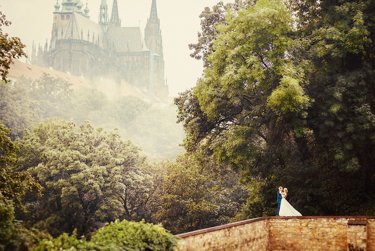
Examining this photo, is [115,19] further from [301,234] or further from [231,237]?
[231,237]

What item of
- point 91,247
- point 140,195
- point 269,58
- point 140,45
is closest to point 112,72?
point 140,45

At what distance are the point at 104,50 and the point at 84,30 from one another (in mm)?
11571

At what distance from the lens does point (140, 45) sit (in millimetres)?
146125

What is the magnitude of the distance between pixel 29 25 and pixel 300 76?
133 m

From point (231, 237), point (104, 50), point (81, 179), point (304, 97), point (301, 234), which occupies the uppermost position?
point (104, 50)

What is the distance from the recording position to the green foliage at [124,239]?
5.02 meters

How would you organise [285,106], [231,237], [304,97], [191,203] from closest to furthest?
[231,237], [304,97], [285,106], [191,203]

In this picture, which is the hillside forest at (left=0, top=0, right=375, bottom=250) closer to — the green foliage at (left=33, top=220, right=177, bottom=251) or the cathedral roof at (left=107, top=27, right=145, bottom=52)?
the green foliage at (left=33, top=220, right=177, bottom=251)

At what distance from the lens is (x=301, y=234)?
10609 mm

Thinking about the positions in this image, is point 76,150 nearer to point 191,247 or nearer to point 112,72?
point 191,247

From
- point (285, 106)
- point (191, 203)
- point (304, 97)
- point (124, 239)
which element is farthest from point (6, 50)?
point (191, 203)

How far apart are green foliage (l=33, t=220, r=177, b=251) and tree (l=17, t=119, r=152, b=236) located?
61.5ft

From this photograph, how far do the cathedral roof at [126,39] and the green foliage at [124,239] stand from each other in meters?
142

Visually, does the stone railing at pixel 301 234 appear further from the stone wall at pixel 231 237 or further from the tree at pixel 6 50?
the tree at pixel 6 50
